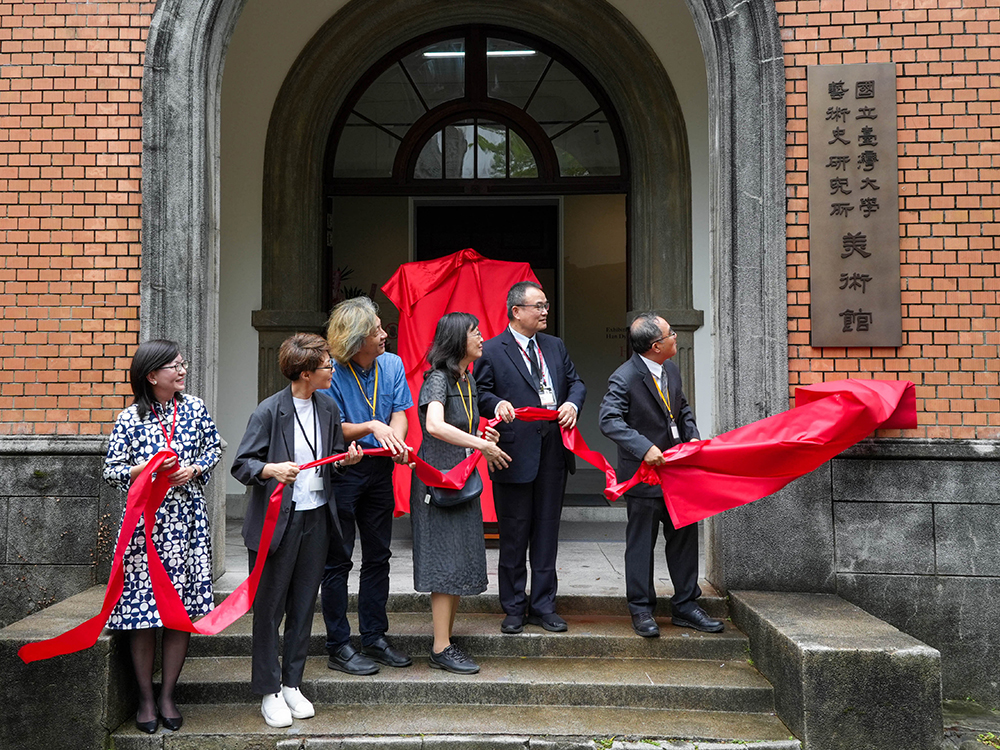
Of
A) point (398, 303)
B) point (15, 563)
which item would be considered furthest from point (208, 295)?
point (15, 563)

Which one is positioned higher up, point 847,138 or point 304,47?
point 304,47

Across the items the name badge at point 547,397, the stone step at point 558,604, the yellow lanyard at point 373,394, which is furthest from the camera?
the stone step at point 558,604

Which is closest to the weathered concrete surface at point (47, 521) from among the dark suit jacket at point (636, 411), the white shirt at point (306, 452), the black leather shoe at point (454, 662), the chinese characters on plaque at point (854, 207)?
the white shirt at point (306, 452)

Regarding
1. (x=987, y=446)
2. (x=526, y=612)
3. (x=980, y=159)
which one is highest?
(x=980, y=159)

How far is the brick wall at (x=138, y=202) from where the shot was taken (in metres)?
5.43

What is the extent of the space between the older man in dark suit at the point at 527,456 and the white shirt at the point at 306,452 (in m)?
1.10

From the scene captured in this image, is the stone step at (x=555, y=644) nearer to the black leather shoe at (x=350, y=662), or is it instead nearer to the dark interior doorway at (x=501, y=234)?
the black leather shoe at (x=350, y=662)

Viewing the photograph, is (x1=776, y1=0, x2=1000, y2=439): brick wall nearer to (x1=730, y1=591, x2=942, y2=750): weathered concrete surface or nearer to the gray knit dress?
(x1=730, y1=591, x2=942, y2=750): weathered concrete surface

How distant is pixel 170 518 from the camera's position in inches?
162

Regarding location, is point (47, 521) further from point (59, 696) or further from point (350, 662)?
point (350, 662)

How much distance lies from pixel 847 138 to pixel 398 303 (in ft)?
11.9

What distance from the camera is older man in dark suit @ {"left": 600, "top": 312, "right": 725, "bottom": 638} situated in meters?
5.00

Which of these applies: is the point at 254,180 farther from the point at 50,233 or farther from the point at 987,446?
the point at 987,446

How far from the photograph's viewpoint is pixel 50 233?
557 cm
